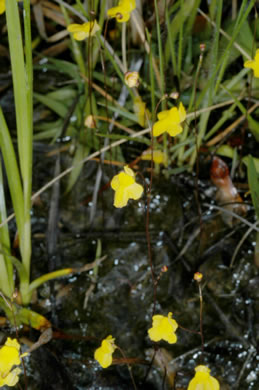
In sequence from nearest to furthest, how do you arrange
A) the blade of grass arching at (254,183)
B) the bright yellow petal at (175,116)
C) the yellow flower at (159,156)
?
the bright yellow petal at (175,116), the blade of grass arching at (254,183), the yellow flower at (159,156)

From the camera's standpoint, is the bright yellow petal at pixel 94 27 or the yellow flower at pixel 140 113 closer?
the bright yellow petal at pixel 94 27

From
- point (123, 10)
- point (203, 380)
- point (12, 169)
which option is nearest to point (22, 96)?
point (12, 169)

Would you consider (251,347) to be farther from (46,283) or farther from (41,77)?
(41,77)

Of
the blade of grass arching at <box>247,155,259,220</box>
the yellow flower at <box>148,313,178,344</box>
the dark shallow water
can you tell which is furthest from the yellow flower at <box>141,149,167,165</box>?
the yellow flower at <box>148,313,178,344</box>

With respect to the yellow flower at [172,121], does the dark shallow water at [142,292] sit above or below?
below

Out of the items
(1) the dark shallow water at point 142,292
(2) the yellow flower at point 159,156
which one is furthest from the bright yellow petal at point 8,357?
(2) the yellow flower at point 159,156

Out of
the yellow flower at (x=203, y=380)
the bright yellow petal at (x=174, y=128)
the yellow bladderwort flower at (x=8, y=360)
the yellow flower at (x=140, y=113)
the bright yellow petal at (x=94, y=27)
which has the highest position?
the yellow flower at (x=140, y=113)

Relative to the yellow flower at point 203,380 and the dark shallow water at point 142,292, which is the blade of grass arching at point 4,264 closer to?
the dark shallow water at point 142,292
